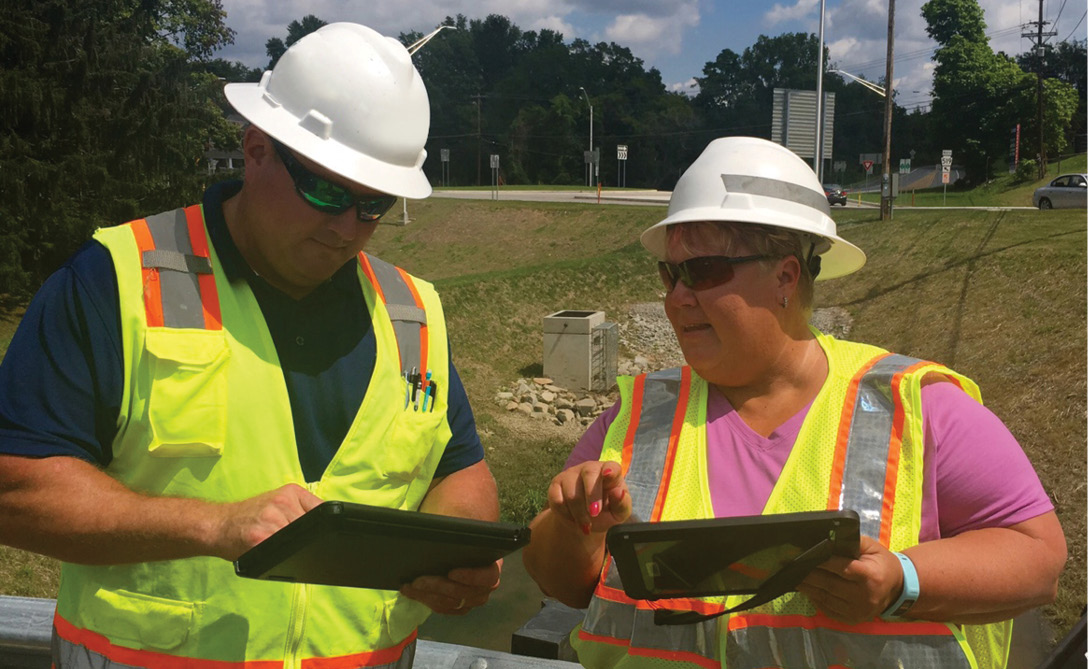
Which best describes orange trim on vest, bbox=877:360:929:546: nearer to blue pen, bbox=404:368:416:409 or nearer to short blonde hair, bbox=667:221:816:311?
short blonde hair, bbox=667:221:816:311

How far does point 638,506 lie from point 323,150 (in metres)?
1.12

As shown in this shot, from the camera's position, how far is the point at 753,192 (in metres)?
2.36

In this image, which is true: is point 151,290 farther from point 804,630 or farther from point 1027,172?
point 1027,172

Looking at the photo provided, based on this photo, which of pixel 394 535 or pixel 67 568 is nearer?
pixel 394 535

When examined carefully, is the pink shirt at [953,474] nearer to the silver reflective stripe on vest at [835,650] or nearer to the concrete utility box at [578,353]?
the silver reflective stripe on vest at [835,650]

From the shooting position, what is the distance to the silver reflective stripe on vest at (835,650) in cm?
204

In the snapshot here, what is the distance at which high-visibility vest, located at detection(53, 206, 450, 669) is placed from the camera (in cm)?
204

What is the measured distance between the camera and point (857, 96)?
80312mm

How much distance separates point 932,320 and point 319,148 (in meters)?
17.9

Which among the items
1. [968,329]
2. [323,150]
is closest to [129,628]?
[323,150]

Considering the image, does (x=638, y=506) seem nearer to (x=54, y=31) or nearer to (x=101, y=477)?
(x=101, y=477)

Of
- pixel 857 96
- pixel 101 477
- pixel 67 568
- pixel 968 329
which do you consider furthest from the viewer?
pixel 857 96

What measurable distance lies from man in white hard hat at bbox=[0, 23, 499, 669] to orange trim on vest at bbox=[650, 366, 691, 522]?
1.43 ft

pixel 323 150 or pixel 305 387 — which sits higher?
pixel 323 150
